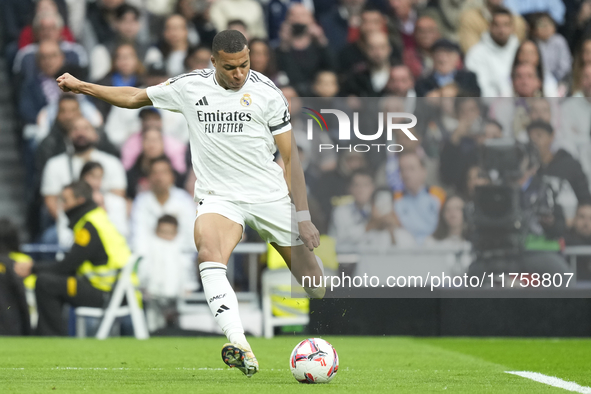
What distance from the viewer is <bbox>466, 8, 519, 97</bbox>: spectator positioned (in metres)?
13.5

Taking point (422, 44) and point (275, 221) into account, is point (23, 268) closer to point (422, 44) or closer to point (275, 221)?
point (275, 221)

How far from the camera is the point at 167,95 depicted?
6.62 metres

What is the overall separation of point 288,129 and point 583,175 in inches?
215

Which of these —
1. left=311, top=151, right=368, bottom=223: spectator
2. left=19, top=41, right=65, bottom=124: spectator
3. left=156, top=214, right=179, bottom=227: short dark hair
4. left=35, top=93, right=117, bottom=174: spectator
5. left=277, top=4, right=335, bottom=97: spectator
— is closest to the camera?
left=311, top=151, right=368, bottom=223: spectator

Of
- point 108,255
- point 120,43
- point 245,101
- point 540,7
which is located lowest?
point 108,255

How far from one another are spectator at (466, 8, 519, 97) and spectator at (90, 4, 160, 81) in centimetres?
460

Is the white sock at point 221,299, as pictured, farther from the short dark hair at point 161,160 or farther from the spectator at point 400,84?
the spectator at point 400,84

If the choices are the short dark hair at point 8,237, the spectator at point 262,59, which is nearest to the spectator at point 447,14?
the spectator at point 262,59

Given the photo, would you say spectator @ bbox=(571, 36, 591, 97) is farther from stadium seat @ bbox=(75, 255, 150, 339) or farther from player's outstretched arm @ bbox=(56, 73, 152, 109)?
player's outstretched arm @ bbox=(56, 73, 152, 109)

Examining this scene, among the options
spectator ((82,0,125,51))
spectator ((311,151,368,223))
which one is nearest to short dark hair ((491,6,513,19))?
spectator ((311,151,368,223))

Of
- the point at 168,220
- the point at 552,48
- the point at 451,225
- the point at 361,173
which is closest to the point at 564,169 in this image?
the point at 451,225

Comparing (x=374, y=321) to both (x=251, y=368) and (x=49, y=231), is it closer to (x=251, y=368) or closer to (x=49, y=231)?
(x=49, y=231)

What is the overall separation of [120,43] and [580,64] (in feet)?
21.3

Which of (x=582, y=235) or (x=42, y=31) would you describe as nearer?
(x=582, y=235)
